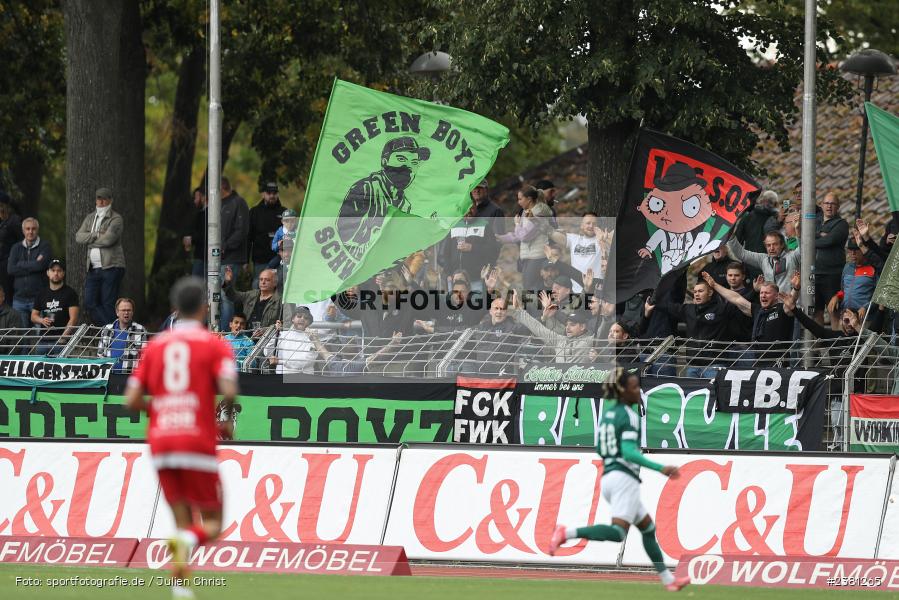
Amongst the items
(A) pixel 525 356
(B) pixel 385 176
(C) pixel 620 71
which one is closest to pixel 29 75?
(C) pixel 620 71

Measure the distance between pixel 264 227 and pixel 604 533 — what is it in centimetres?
1041

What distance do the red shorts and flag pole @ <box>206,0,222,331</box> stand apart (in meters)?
9.42

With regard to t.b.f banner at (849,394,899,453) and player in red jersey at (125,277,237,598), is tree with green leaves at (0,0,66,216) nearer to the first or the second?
t.b.f banner at (849,394,899,453)

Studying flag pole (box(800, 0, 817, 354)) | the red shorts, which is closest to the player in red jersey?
the red shorts

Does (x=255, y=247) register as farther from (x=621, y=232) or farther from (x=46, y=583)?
(x=46, y=583)

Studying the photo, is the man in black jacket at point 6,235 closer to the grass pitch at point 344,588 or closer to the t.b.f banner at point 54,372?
the t.b.f banner at point 54,372

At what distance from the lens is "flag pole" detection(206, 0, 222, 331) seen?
64.3 ft

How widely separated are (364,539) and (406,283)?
13.8 feet

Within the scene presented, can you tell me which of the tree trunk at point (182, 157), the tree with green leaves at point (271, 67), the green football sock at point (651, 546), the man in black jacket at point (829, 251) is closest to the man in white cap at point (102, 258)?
the tree with green leaves at point (271, 67)

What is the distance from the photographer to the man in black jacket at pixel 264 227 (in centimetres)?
2148

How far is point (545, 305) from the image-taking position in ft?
58.3

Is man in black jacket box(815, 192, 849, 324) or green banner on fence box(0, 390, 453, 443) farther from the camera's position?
man in black jacket box(815, 192, 849, 324)

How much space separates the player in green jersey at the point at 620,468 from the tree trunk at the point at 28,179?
23754 millimetres

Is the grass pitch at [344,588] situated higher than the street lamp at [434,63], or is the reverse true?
the street lamp at [434,63]
